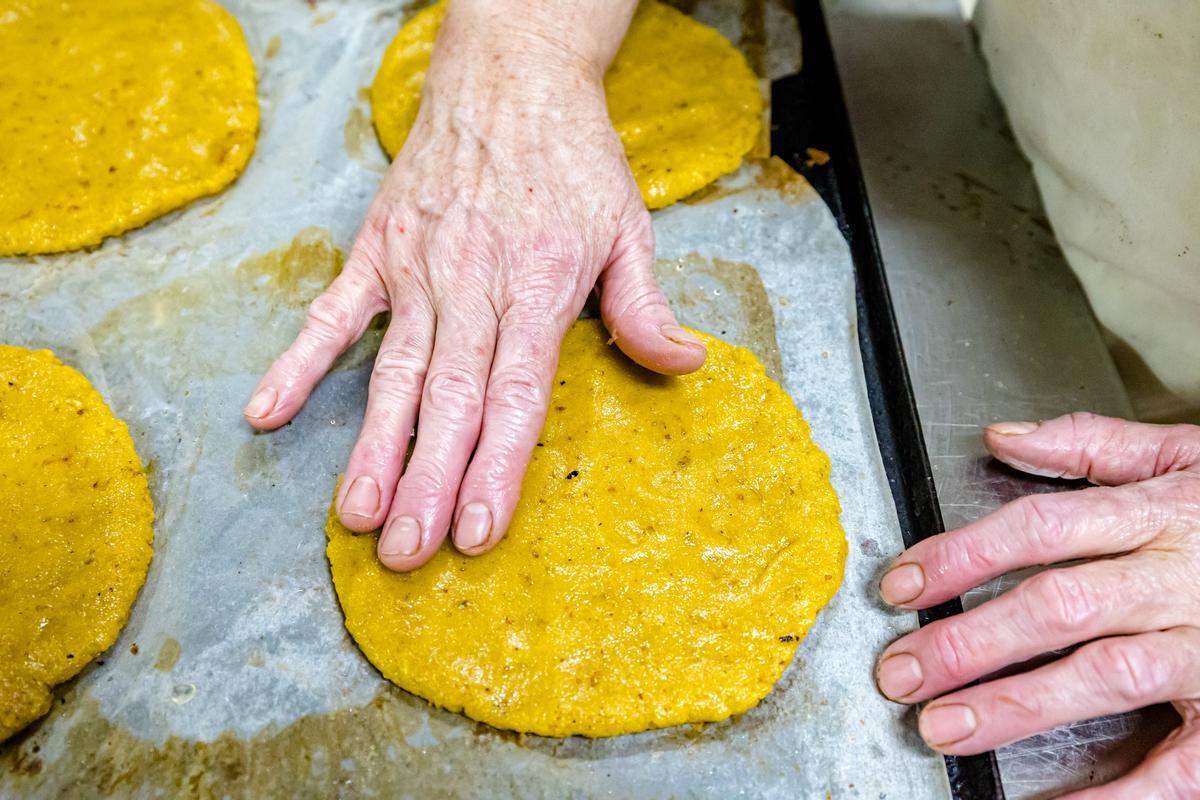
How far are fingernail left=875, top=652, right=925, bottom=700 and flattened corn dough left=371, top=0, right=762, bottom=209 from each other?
3.97 ft

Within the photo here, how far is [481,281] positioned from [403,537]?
21.0 inches

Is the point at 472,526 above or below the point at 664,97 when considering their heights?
below

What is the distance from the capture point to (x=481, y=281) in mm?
1692

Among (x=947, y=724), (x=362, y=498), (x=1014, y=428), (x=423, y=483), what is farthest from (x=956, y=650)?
(x=362, y=498)

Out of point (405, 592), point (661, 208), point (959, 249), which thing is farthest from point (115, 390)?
point (959, 249)

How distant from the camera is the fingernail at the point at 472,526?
1.51 metres

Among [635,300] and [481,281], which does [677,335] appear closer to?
[635,300]

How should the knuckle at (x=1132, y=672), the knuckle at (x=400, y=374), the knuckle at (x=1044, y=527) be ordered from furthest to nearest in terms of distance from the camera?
the knuckle at (x=400, y=374) < the knuckle at (x=1044, y=527) < the knuckle at (x=1132, y=672)

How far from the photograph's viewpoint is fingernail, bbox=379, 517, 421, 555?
1.49 m

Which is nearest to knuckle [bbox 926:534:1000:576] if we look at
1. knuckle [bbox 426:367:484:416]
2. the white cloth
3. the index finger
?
the white cloth

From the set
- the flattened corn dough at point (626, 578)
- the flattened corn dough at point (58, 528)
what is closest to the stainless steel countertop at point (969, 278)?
the flattened corn dough at point (626, 578)

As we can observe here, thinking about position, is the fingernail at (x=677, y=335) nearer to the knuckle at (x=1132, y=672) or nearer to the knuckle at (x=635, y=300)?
the knuckle at (x=635, y=300)

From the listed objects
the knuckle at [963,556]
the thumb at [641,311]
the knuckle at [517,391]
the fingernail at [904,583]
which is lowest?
the fingernail at [904,583]

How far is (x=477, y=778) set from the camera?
150cm
